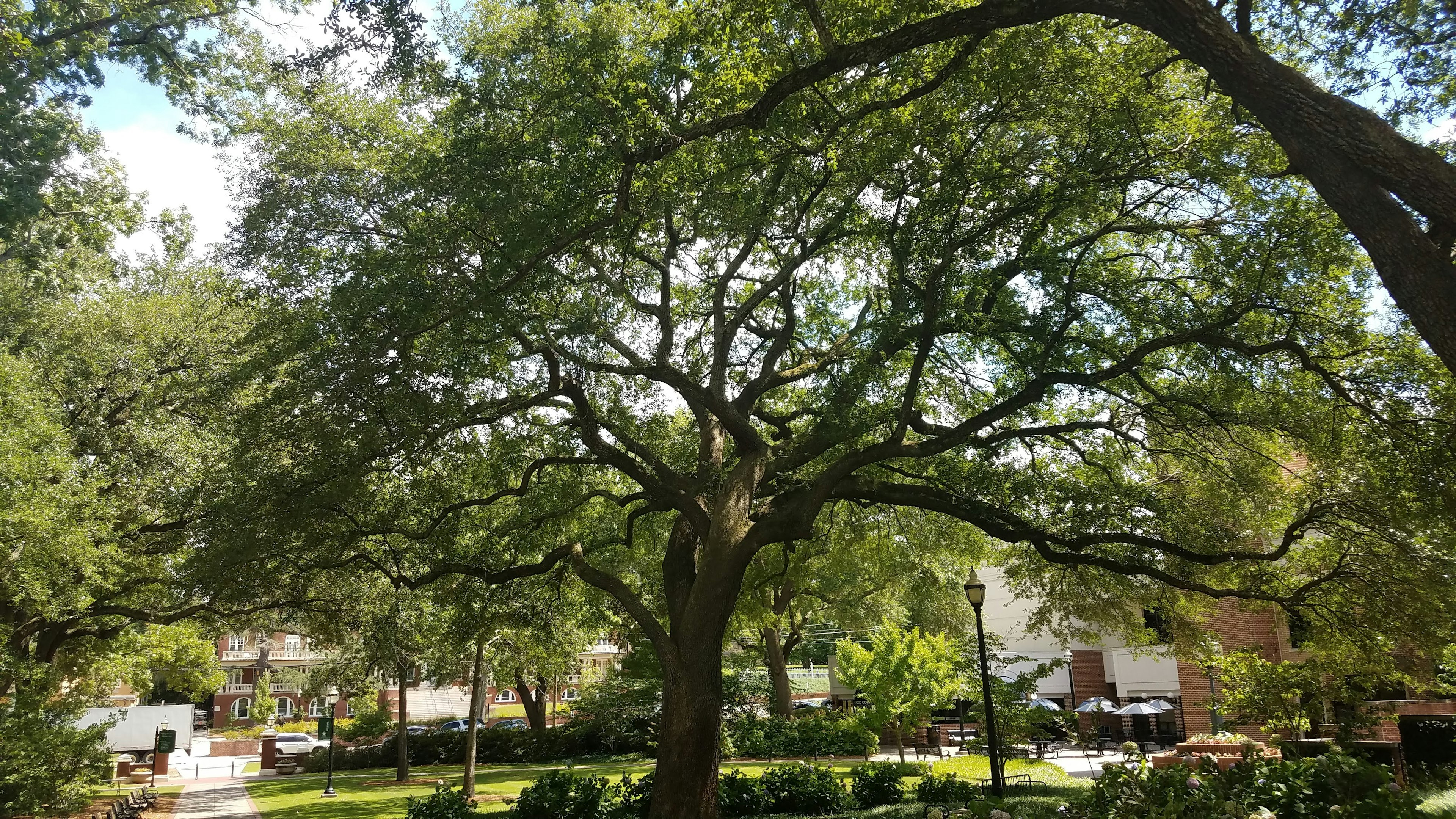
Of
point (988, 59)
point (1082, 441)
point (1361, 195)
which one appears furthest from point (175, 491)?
point (1361, 195)

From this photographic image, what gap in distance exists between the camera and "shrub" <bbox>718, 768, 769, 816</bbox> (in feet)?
49.1

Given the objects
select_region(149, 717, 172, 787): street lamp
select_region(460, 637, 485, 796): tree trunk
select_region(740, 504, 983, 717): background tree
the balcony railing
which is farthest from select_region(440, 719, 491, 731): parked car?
the balcony railing

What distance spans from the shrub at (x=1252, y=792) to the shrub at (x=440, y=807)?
931cm

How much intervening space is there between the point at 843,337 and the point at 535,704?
26242 mm

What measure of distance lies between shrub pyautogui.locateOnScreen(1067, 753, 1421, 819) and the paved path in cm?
1695

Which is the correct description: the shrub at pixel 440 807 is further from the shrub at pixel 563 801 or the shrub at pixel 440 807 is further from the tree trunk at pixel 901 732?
the tree trunk at pixel 901 732

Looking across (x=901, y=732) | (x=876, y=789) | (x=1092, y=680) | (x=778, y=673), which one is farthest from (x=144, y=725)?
(x=1092, y=680)

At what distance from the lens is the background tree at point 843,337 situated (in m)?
9.90

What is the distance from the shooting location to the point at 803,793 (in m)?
15.2

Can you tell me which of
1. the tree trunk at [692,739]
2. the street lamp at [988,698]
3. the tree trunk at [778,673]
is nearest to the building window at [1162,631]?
the street lamp at [988,698]

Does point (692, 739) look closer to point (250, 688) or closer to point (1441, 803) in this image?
point (1441, 803)

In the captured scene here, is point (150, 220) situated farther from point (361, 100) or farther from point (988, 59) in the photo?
point (988, 59)

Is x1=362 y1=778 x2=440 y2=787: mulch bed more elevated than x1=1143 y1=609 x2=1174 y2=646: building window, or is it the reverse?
x1=1143 y1=609 x2=1174 y2=646: building window

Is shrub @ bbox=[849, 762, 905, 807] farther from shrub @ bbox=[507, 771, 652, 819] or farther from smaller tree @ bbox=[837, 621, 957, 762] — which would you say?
smaller tree @ bbox=[837, 621, 957, 762]
